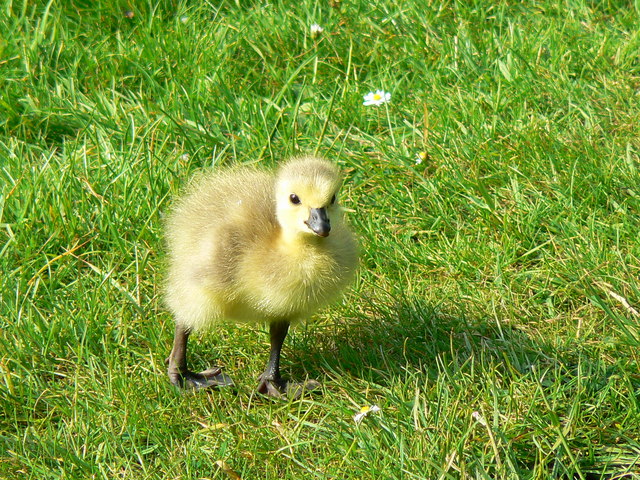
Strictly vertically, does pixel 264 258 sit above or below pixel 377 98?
above

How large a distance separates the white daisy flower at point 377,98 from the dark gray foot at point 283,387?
182 centimetres

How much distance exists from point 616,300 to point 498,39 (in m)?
2.08

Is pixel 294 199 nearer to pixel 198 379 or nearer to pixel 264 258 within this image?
pixel 264 258

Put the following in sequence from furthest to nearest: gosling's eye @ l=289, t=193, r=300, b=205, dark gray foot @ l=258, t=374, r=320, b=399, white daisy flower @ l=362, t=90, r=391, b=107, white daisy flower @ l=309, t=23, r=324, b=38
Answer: white daisy flower @ l=309, t=23, r=324, b=38
white daisy flower @ l=362, t=90, r=391, b=107
dark gray foot @ l=258, t=374, r=320, b=399
gosling's eye @ l=289, t=193, r=300, b=205

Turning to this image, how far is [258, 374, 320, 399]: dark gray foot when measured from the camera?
3.56m

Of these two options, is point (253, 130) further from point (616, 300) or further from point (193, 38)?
point (616, 300)

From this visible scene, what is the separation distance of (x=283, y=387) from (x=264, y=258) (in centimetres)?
56

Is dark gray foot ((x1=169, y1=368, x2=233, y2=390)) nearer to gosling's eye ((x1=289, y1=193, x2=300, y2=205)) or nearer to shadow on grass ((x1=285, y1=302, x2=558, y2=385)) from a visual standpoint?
shadow on grass ((x1=285, y1=302, x2=558, y2=385))

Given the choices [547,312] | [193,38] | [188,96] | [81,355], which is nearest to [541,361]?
[547,312]

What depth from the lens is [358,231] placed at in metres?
4.40

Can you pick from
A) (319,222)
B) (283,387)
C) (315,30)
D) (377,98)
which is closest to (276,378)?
(283,387)

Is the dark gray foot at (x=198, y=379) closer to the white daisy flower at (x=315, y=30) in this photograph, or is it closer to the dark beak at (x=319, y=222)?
the dark beak at (x=319, y=222)

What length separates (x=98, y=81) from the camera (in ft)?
16.8

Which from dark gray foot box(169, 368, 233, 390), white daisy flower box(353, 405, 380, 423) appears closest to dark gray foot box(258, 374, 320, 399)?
dark gray foot box(169, 368, 233, 390)
